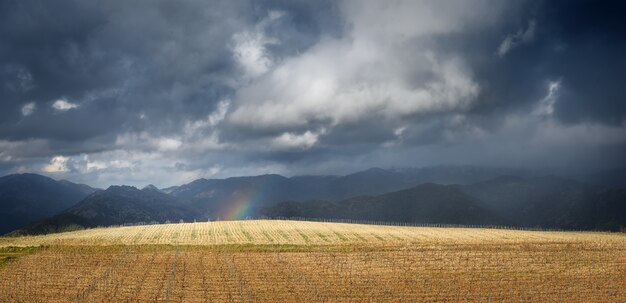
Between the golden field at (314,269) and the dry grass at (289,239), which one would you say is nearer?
the golden field at (314,269)

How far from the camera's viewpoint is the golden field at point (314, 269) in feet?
160

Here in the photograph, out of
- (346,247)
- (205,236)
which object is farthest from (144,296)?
(205,236)

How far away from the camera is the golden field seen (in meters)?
48.8

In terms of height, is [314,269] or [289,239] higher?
[289,239]

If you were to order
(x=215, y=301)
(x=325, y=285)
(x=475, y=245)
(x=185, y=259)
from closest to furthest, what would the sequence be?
(x=215, y=301), (x=325, y=285), (x=185, y=259), (x=475, y=245)

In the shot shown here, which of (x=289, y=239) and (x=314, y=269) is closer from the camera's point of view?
(x=314, y=269)

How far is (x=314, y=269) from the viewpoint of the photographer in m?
63.2

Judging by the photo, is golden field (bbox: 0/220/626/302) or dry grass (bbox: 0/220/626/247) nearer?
golden field (bbox: 0/220/626/302)

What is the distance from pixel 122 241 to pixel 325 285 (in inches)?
2296

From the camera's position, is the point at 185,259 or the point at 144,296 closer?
the point at 144,296

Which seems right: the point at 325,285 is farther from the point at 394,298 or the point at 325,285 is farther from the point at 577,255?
the point at 577,255

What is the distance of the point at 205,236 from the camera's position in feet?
338

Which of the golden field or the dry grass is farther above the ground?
the dry grass

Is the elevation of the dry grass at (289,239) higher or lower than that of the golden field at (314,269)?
higher
